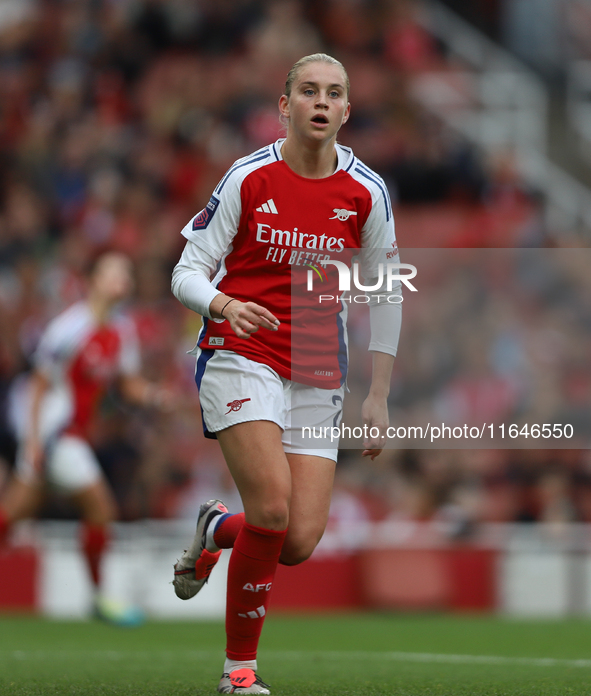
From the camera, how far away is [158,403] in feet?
Result: 26.1

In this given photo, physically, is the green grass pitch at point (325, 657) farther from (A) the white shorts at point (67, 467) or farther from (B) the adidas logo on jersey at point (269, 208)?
(B) the adidas logo on jersey at point (269, 208)

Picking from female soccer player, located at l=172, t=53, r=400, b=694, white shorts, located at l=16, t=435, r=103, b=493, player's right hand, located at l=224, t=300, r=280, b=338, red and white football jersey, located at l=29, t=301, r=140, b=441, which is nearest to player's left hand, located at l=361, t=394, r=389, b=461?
female soccer player, located at l=172, t=53, r=400, b=694

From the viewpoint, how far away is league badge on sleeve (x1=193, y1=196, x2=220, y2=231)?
15.2 ft

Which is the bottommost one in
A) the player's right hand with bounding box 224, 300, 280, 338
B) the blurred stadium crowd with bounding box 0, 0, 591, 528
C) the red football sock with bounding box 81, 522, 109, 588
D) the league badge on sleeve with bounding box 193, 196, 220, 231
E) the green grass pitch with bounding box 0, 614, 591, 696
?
the green grass pitch with bounding box 0, 614, 591, 696

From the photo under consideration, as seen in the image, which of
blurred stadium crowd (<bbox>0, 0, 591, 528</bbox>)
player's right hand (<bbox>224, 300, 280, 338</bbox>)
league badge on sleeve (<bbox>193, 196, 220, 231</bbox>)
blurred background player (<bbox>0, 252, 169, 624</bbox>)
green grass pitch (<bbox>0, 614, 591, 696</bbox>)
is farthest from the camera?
blurred stadium crowd (<bbox>0, 0, 591, 528</bbox>)

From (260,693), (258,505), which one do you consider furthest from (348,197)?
(260,693)

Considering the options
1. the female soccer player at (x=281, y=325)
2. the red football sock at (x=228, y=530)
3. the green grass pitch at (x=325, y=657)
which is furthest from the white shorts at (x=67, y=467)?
the female soccer player at (x=281, y=325)

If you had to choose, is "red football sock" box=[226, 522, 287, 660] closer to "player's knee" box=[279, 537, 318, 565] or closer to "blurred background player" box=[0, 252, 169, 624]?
"player's knee" box=[279, 537, 318, 565]

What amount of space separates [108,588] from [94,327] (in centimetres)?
270

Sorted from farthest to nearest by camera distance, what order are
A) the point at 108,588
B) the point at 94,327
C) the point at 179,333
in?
the point at 179,333 < the point at 108,588 < the point at 94,327

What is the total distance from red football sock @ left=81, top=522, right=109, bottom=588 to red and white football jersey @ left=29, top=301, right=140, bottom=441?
73 centimetres

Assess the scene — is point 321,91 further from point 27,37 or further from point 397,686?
point 27,37

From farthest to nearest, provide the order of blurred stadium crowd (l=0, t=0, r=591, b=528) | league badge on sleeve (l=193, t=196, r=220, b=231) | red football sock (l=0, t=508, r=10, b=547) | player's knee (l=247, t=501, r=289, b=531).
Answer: blurred stadium crowd (l=0, t=0, r=591, b=528)
red football sock (l=0, t=508, r=10, b=547)
league badge on sleeve (l=193, t=196, r=220, b=231)
player's knee (l=247, t=501, r=289, b=531)

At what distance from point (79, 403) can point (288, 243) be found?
4.73 meters
